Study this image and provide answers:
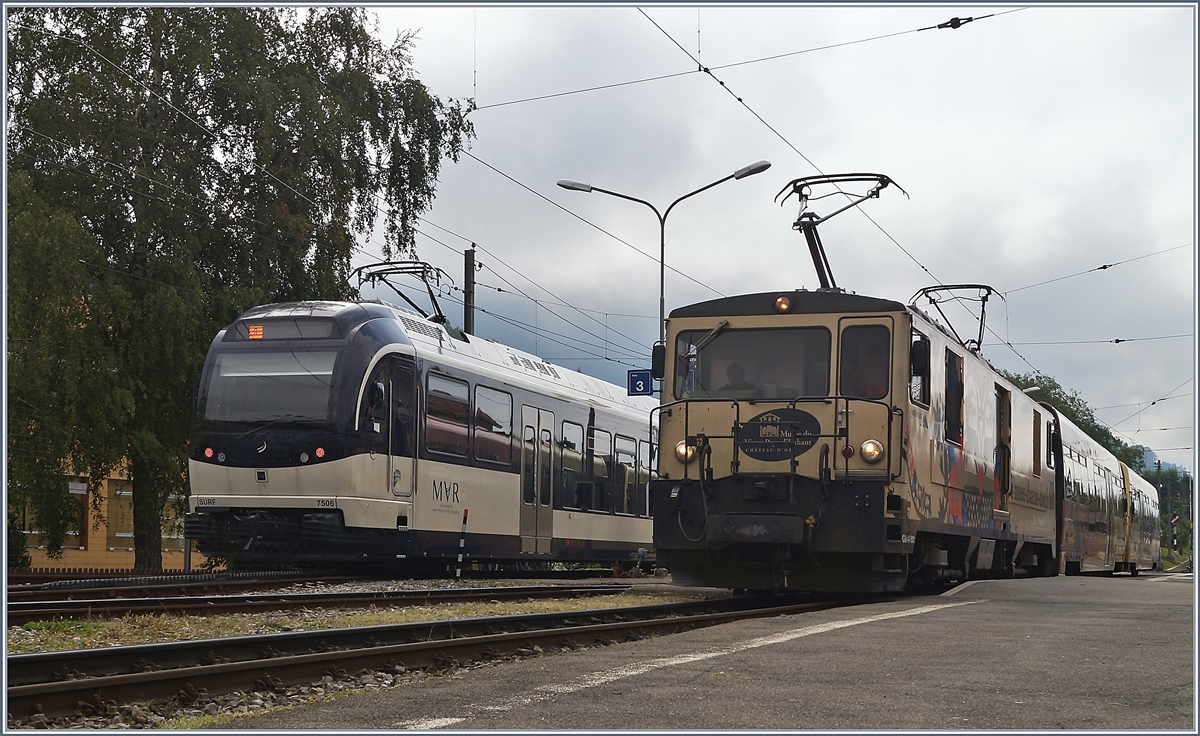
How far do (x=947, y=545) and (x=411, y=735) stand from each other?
11.8 metres

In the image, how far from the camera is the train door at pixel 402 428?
17438mm

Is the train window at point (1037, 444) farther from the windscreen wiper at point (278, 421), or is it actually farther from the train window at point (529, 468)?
the windscreen wiper at point (278, 421)

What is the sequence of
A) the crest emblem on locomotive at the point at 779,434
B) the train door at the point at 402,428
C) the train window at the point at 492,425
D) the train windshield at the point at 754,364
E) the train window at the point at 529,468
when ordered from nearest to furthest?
the crest emblem on locomotive at the point at 779,434 → the train windshield at the point at 754,364 → the train door at the point at 402,428 → the train window at the point at 492,425 → the train window at the point at 529,468

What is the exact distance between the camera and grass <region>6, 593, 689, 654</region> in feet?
32.2

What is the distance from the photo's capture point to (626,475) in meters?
25.6

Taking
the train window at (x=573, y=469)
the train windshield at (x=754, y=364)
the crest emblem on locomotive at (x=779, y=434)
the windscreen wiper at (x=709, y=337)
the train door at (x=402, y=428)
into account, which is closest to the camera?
the crest emblem on locomotive at (x=779, y=434)

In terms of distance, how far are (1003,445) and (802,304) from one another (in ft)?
19.7

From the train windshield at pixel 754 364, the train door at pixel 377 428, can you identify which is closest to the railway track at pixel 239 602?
the train door at pixel 377 428

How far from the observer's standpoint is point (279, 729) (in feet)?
20.1

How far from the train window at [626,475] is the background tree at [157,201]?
23.9 feet

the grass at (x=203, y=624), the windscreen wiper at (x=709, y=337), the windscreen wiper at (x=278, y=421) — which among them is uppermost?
the windscreen wiper at (x=709, y=337)

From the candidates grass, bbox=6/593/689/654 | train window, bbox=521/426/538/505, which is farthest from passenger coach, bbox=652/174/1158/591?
train window, bbox=521/426/538/505

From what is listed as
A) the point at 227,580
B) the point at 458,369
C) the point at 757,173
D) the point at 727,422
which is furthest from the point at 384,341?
the point at 757,173

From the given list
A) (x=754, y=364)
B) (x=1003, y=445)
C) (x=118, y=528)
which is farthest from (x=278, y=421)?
(x=118, y=528)
